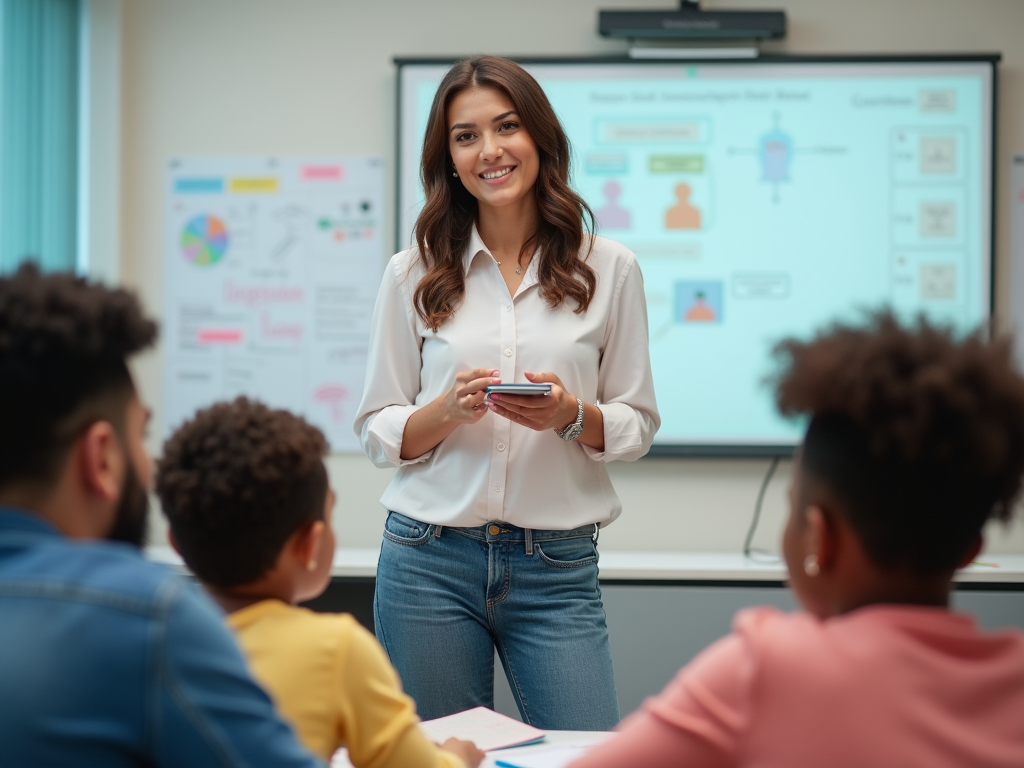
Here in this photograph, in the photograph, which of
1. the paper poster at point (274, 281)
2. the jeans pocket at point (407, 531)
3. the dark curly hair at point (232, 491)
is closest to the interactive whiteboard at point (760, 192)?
the paper poster at point (274, 281)

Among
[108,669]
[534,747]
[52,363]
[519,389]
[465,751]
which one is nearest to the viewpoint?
[108,669]

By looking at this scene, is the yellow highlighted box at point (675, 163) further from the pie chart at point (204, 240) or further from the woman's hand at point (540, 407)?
the woman's hand at point (540, 407)

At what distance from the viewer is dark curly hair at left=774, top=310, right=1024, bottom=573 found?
0.87m

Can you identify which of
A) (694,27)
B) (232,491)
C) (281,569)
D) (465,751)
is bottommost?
(465,751)

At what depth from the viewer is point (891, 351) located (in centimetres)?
90

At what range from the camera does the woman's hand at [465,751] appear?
135cm

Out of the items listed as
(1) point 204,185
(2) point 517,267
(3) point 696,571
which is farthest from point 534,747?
(1) point 204,185

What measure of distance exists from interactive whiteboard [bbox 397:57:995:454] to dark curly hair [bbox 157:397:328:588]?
7.56 feet

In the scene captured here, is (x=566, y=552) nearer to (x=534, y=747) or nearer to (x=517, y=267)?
(x=534, y=747)

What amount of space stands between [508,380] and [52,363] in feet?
3.73

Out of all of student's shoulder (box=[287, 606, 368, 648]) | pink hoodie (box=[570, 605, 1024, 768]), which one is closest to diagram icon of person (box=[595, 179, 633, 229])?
student's shoulder (box=[287, 606, 368, 648])

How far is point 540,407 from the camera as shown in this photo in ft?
5.92

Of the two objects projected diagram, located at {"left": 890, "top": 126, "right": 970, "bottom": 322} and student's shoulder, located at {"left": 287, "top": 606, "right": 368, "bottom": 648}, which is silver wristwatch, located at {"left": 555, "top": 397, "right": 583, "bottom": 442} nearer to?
student's shoulder, located at {"left": 287, "top": 606, "right": 368, "bottom": 648}

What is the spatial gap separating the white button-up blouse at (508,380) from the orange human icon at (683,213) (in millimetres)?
1467
